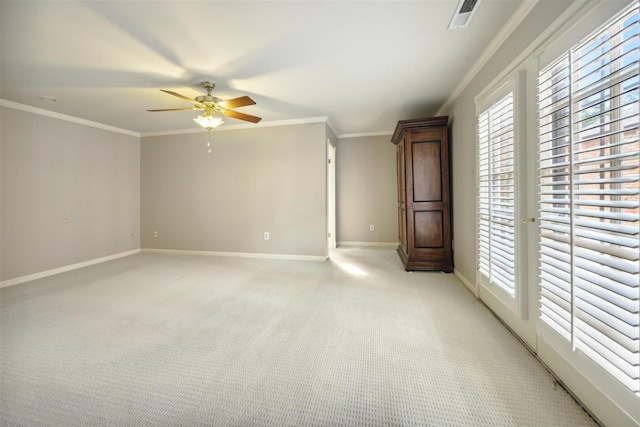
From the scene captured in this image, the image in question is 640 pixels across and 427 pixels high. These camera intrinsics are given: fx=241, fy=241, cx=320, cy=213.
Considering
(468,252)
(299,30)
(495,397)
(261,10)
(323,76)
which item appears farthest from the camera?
(468,252)

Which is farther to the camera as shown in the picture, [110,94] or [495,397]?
[110,94]

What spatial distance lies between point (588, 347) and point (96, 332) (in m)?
3.22

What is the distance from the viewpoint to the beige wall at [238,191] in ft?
13.6

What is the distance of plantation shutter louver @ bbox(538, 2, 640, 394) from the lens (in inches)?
37.6

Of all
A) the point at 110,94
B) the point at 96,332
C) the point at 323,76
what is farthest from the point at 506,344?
the point at 110,94

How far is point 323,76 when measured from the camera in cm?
263

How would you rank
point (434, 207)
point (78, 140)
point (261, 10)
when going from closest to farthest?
point (261, 10)
point (434, 207)
point (78, 140)

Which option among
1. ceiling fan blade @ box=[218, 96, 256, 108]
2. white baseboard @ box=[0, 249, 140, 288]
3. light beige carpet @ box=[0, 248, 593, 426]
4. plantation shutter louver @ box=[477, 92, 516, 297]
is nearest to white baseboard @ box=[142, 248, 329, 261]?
white baseboard @ box=[0, 249, 140, 288]

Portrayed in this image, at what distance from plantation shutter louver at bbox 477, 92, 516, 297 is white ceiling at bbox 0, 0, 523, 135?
0.68m

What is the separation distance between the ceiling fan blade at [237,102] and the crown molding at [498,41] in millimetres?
2231

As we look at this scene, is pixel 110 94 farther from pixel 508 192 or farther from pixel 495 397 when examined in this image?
pixel 495 397

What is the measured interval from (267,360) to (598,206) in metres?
1.96

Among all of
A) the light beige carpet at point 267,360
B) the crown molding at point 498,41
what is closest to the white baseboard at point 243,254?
the light beige carpet at point 267,360

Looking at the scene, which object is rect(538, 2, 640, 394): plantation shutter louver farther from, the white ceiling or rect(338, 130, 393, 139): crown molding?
rect(338, 130, 393, 139): crown molding
